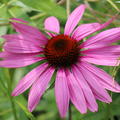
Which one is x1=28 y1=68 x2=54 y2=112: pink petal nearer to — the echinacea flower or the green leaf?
the echinacea flower

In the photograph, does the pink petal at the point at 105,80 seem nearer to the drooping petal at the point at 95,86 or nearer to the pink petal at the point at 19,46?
the drooping petal at the point at 95,86

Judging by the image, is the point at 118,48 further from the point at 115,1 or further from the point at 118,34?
the point at 115,1

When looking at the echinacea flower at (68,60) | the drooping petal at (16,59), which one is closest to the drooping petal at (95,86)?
the echinacea flower at (68,60)

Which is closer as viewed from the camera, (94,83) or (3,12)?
(94,83)

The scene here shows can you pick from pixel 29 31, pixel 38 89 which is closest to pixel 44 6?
pixel 29 31

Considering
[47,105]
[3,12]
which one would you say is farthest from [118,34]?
[47,105]

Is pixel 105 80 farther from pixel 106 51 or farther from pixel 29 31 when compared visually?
pixel 29 31
